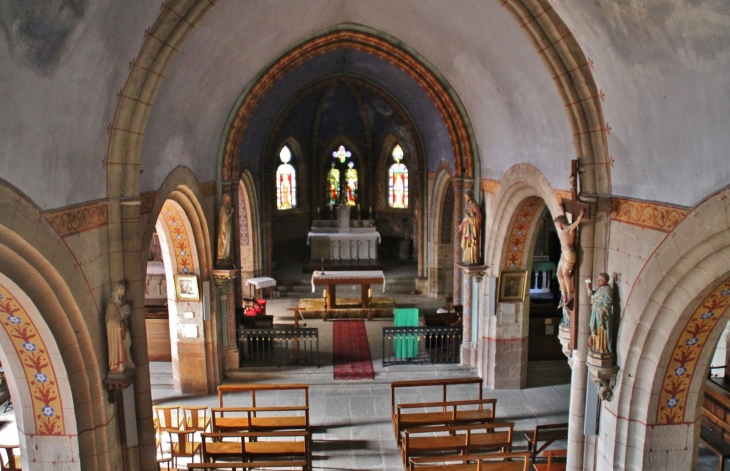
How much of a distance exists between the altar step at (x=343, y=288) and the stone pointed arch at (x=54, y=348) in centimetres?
1325

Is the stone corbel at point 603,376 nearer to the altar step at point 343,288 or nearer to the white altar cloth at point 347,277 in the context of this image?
the white altar cloth at point 347,277

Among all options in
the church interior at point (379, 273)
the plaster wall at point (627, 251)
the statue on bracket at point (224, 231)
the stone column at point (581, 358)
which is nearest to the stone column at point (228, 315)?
the church interior at point (379, 273)

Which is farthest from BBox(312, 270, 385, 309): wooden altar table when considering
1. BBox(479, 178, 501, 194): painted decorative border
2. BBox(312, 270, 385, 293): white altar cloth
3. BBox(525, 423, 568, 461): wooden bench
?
BBox(525, 423, 568, 461): wooden bench

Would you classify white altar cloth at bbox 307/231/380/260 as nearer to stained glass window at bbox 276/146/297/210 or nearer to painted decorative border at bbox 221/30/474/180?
stained glass window at bbox 276/146/297/210

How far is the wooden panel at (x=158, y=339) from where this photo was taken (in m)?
14.9

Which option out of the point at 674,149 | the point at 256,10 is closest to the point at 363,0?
→ the point at 256,10

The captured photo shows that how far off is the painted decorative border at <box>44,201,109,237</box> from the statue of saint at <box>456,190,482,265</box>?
314 inches

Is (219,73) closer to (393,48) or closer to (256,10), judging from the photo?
(256,10)

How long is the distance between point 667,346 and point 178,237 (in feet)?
29.2

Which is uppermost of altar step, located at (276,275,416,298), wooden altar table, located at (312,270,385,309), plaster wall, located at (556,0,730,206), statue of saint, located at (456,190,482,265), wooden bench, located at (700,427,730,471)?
plaster wall, located at (556,0,730,206)

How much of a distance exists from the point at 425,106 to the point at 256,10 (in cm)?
861

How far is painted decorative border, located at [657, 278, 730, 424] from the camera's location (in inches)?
284

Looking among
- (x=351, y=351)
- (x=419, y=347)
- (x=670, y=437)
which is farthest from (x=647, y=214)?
(x=351, y=351)

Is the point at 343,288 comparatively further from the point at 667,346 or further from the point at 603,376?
the point at 667,346
